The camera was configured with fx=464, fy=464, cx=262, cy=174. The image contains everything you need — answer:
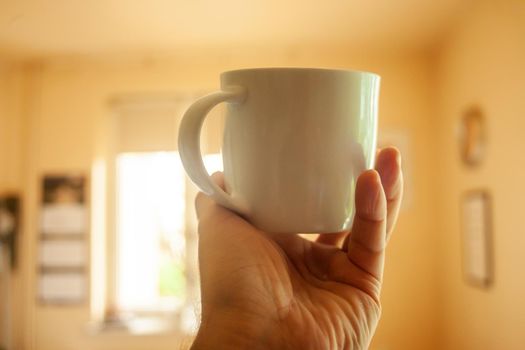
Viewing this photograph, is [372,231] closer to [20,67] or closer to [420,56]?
[420,56]

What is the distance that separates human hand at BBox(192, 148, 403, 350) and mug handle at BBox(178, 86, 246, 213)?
8cm

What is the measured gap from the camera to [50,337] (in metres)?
2.41

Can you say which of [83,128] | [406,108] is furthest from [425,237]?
[83,128]

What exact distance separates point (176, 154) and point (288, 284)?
71.8 inches

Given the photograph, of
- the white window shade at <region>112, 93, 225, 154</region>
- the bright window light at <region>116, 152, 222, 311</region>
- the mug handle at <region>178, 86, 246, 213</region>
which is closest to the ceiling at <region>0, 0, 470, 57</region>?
the white window shade at <region>112, 93, 225, 154</region>

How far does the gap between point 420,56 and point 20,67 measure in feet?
6.65

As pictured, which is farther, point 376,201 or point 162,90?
point 162,90

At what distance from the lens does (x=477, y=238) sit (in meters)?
1.69

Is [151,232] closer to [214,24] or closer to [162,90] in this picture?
[162,90]

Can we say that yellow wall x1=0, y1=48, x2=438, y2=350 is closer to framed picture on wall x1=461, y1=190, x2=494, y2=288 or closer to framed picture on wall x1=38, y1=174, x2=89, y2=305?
framed picture on wall x1=38, y1=174, x2=89, y2=305

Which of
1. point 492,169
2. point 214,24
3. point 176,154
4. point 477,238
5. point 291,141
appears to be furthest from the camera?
point 176,154

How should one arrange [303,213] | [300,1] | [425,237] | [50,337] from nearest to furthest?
[303,213], [300,1], [425,237], [50,337]

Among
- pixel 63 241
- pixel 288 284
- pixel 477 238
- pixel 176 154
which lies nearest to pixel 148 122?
pixel 176 154

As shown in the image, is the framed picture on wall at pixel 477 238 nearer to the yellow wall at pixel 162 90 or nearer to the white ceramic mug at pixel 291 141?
the yellow wall at pixel 162 90
